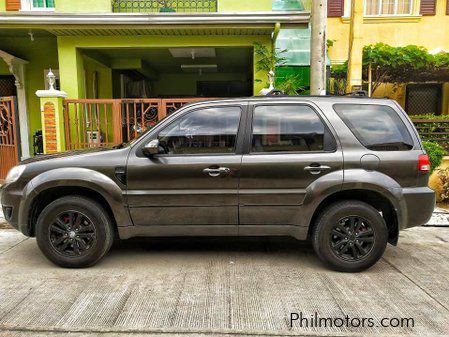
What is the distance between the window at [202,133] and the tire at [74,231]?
1.03 m

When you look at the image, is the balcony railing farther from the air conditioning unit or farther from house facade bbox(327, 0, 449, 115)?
house facade bbox(327, 0, 449, 115)

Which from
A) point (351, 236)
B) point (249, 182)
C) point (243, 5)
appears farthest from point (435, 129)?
point (249, 182)

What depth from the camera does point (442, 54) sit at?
9.76 metres

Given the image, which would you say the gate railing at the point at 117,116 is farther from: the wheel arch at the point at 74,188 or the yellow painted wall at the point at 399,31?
the yellow painted wall at the point at 399,31

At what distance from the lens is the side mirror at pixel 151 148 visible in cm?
406

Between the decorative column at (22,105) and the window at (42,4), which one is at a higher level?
the window at (42,4)

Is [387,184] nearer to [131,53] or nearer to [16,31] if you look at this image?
[131,53]

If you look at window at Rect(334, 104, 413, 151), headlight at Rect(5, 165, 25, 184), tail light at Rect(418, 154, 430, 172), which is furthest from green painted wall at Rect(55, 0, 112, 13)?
tail light at Rect(418, 154, 430, 172)

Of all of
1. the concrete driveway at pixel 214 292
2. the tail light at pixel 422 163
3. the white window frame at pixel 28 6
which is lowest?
the concrete driveway at pixel 214 292

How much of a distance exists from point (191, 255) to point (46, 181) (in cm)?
184

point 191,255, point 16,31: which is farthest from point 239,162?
point 16,31

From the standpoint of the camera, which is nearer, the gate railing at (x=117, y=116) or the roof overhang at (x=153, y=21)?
the roof overhang at (x=153, y=21)

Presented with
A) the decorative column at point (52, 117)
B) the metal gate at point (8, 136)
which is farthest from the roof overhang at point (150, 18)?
the metal gate at point (8, 136)

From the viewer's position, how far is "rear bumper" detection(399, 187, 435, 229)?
4.12 meters
